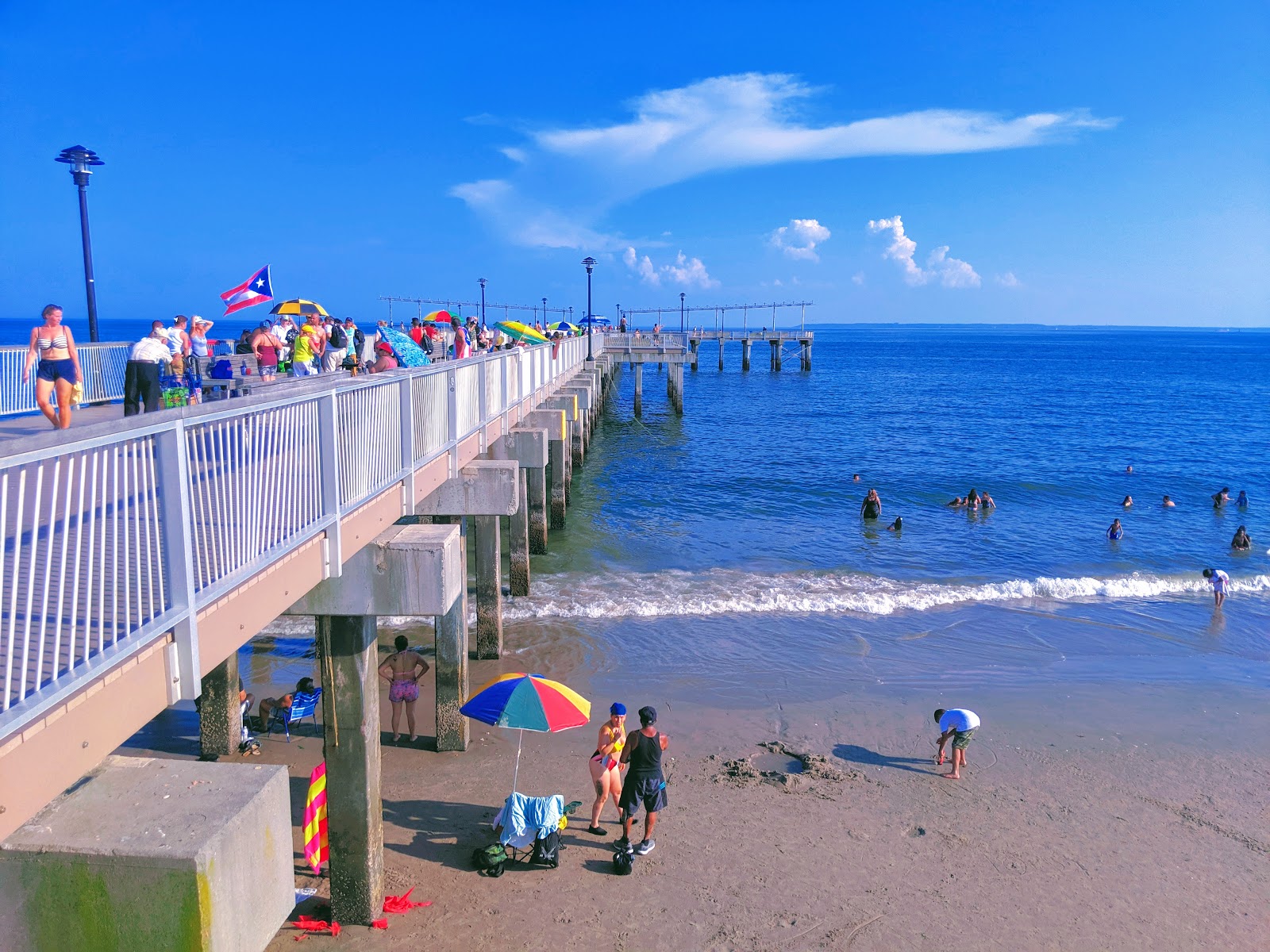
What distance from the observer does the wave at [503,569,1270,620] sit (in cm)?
1551

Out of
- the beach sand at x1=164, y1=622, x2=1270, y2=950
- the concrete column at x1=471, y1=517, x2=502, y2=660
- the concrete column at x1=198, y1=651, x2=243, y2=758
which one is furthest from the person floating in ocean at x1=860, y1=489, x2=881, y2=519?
the concrete column at x1=198, y1=651, x2=243, y2=758

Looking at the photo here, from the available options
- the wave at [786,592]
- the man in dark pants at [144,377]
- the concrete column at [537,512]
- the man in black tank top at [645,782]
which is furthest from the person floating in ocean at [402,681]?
the concrete column at [537,512]

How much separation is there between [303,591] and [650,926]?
160 inches

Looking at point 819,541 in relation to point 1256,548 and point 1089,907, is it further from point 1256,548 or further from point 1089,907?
point 1089,907

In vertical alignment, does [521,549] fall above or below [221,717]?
above

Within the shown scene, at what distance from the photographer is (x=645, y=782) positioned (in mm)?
7793

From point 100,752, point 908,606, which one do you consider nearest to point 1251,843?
point 908,606

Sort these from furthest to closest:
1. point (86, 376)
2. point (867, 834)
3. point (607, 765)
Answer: point (86, 376)
point (867, 834)
point (607, 765)

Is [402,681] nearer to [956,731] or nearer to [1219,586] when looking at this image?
[956,731]

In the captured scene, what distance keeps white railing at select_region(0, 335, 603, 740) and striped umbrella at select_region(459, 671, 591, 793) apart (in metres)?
2.66

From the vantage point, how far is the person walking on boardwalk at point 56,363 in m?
8.57

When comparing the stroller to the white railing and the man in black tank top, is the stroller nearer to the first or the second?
the man in black tank top

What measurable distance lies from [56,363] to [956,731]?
1011 cm

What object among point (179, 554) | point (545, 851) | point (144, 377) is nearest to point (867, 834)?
point (545, 851)
